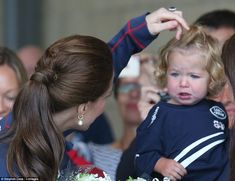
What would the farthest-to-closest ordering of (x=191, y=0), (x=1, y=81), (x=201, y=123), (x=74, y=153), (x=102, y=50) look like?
(x=191, y=0), (x=74, y=153), (x=1, y=81), (x=201, y=123), (x=102, y=50)

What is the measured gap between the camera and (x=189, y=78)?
3.61 metres

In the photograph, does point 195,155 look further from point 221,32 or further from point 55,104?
point 221,32

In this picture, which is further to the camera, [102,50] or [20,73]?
[20,73]

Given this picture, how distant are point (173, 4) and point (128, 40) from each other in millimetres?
2495

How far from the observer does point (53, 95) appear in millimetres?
3148

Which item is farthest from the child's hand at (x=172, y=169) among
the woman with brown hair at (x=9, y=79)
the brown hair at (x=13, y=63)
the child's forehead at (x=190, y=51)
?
the brown hair at (x=13, y=63)

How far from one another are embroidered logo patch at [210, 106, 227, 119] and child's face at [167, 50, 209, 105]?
74 mm

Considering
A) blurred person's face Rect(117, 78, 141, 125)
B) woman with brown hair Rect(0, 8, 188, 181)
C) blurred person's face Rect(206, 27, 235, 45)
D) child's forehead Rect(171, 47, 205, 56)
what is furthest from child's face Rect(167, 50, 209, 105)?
blurred person's face Rect(117, 78, 141, 125)

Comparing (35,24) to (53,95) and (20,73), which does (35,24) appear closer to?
(20,73)

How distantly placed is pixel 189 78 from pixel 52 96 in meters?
0.73

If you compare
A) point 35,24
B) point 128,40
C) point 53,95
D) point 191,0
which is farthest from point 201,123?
point 35,24

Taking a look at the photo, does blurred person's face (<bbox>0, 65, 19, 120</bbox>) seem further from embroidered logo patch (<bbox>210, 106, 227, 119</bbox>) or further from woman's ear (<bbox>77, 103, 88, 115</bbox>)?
embroidered logo patch (<bbox>210, 106, 227, 119</bbox>)

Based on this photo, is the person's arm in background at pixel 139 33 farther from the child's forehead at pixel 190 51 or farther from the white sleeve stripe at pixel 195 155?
the white sleeve stripe at pixel 195 155

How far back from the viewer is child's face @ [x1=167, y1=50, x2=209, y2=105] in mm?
3596
